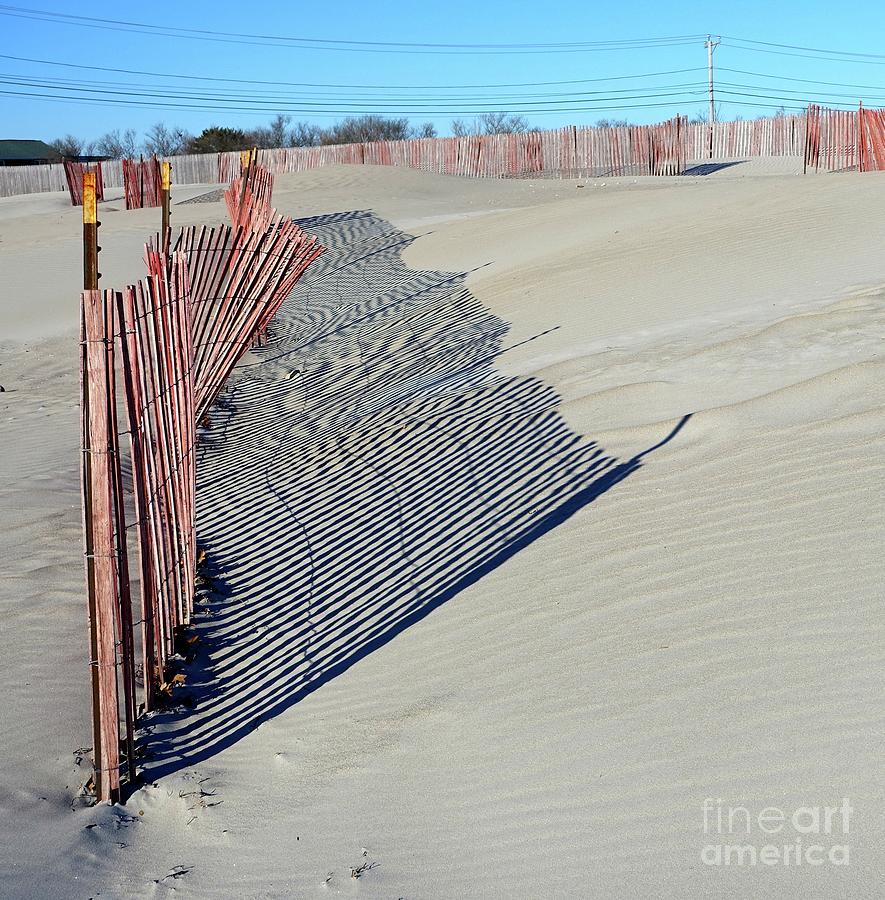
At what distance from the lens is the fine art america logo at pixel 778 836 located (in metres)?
2.64

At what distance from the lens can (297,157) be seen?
135 ft

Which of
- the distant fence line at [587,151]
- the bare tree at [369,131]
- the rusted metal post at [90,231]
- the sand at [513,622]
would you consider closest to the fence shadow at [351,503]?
the sand at [513,622]

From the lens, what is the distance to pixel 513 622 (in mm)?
4363

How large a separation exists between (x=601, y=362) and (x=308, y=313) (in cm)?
667

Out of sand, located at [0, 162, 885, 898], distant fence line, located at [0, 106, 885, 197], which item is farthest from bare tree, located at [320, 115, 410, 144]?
sand, located at [0, 162, 885, 898]

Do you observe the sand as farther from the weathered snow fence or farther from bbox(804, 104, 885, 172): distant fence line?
bbox(804, 104, 885, 172): distant fence line

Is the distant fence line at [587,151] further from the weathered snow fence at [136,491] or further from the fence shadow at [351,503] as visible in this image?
the weathered snow fence at [136,491]

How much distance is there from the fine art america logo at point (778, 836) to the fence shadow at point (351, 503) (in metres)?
1.84

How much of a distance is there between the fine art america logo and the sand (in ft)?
0.06

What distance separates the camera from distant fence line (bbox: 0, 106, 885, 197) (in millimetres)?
28625

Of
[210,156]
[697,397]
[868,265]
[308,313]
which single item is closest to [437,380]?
[697,397]

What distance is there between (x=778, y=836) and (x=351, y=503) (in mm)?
3894

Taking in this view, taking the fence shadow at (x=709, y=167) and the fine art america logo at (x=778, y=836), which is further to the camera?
the fence shadow at (x=709, y=167)

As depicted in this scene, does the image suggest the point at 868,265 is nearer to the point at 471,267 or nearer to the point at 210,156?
the point at 471,267
